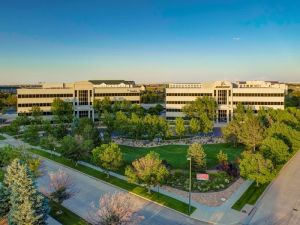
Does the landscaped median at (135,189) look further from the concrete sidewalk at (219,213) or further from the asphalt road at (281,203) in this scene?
the asphalt road at (281,203)

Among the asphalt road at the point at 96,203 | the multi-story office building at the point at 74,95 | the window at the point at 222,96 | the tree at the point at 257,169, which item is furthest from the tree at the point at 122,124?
the window at the point at 222,96

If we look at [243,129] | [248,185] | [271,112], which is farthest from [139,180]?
[271,112]

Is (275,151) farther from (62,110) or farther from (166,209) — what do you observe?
(62,110)

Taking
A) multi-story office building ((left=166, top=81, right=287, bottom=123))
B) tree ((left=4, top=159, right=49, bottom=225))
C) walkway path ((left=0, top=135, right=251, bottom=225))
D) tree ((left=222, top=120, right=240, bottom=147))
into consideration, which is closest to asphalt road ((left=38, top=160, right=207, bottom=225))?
walkway path ((left=0, top=135, right=251, bottom=225))

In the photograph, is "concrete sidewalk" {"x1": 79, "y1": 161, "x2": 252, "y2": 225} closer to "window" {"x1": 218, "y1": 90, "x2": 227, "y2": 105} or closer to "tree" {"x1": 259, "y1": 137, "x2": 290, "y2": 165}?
"tree" {"x1": 259, "y1": 137, "x2": 290, "y2": 165}

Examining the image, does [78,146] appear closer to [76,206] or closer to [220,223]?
[76,206]

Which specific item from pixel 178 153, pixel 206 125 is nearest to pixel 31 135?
pixel 178 153
